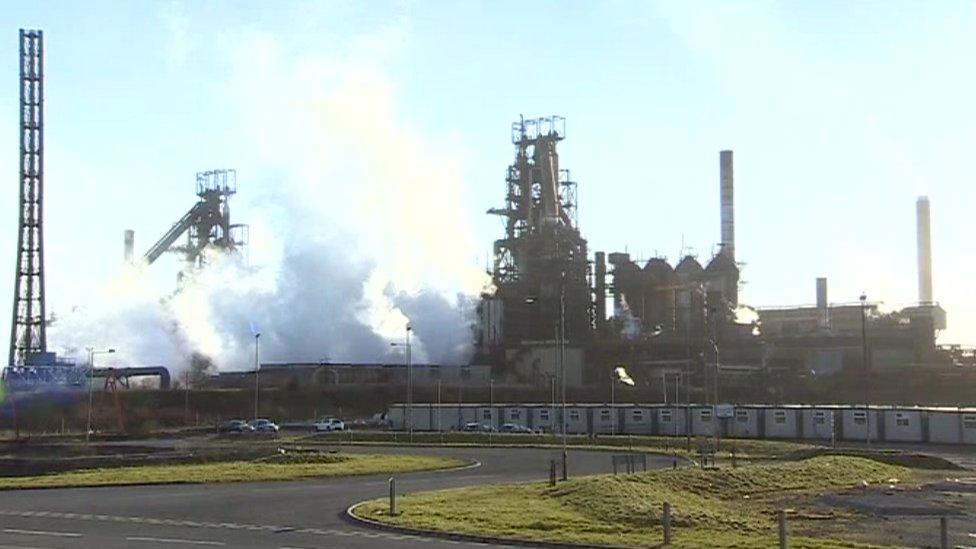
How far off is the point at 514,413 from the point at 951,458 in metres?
46.2

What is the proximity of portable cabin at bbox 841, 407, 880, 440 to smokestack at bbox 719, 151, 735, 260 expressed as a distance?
2689 inches

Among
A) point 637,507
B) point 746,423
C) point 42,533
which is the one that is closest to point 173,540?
point 42,533

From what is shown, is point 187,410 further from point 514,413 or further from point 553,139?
point 553,139

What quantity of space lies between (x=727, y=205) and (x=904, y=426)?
7324cm

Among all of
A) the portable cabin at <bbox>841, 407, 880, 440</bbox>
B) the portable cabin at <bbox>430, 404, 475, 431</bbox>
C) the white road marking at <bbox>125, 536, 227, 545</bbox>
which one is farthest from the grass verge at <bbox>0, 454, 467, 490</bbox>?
the portable cabin at <bbox>430, 404, 475, 431</bbox>

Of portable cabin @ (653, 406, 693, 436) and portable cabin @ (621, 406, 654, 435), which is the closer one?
portable cabin @ (653, 406, 693, 436)

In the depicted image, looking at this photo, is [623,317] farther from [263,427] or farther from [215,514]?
[215,514]

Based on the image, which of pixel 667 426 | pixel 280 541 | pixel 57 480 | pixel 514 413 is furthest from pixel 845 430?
pixel 280 541

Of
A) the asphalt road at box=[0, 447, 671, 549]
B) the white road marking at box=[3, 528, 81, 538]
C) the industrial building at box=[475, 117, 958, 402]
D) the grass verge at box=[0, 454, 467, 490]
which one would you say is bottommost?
the grass verge at box=[0, 454, 467, 490]

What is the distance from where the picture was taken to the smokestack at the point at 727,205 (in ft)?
500

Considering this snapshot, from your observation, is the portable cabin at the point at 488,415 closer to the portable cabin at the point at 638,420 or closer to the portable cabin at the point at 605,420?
the portable cabin at the point at 605,420

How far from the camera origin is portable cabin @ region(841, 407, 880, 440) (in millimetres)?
83812

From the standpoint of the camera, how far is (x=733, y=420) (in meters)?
91.5

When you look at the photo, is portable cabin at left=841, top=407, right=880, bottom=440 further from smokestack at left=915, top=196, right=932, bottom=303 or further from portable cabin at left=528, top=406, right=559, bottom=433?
smokestack at left=915, top=196, right=932, bottom=303
